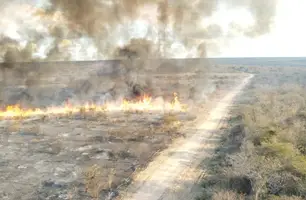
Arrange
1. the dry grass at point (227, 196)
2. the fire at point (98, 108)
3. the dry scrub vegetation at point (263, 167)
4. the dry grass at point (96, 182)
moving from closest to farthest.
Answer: the dry grass at point (227, 196) < the dry scrub vegetation at point (263, 167) < the dry grass at point (96, 182) < the fire at point (98, 108)

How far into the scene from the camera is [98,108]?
139ft

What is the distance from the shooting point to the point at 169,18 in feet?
136

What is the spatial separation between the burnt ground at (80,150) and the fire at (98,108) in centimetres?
193

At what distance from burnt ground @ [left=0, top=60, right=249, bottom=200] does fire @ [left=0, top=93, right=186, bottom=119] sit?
193 centimetres

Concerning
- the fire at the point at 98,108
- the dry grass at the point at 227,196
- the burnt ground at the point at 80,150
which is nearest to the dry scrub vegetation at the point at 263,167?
the dry grass at the point at 227,196

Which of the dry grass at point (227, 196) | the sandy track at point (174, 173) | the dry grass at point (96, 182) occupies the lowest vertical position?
the sandy track at point (174, 173)

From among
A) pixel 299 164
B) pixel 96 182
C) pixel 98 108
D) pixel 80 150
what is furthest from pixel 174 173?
pixel 98 108

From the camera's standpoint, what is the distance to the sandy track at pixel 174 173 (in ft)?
54.7

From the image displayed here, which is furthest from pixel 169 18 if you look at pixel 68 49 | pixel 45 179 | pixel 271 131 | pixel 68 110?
pixel 45 179

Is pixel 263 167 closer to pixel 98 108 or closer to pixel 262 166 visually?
pixel 262 166

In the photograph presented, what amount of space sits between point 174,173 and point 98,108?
24.3 metres

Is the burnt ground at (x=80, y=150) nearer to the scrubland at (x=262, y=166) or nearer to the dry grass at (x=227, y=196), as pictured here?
the scrubland at (x=262, y=166)

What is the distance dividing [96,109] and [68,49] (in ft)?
24.4

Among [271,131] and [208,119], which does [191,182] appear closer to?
[271,131]
